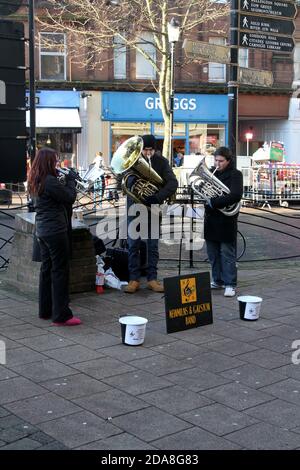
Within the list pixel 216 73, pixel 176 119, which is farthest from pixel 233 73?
pixel 216 73

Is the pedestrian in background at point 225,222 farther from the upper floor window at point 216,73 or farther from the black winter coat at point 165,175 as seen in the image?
the upper floor window at point 216,73

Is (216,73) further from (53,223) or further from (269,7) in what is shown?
(53,223)

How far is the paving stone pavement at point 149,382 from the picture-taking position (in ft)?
12.3

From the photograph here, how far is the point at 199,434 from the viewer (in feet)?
12.3

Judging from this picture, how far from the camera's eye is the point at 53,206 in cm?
605

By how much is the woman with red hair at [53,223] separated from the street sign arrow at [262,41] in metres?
3.80

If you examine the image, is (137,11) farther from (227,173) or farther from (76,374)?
(76,374)

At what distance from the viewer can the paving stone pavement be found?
3740 millimetres

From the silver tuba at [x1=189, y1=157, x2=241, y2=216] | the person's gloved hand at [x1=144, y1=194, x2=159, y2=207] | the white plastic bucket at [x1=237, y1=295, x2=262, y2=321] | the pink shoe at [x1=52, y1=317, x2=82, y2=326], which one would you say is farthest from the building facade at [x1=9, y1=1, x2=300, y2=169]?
the pink shoe at [x1=52, y1=317, x2=82, y2=326]

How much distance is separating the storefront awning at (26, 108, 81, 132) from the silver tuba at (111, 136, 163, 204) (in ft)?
65.4

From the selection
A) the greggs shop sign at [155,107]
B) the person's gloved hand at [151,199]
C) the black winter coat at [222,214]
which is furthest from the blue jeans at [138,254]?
the greggs shop sign at [155,107]

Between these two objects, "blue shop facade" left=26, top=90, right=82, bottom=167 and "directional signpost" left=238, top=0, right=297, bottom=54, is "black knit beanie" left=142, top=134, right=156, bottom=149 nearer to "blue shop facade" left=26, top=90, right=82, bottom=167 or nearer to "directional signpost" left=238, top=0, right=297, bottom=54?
"directional signpost" left=238, top=0, right=297, bottom=54

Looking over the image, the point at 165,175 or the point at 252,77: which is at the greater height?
the point at 252,77

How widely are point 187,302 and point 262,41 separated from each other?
433 centimetres
